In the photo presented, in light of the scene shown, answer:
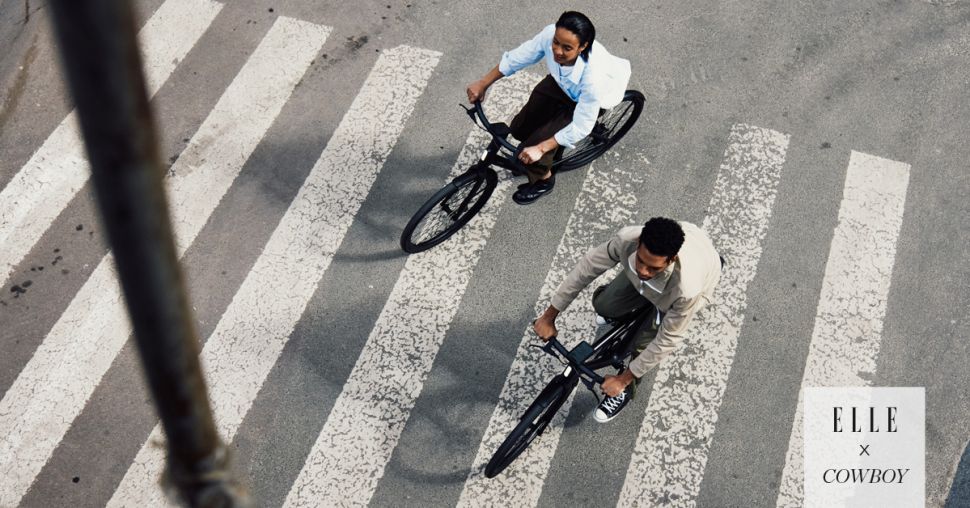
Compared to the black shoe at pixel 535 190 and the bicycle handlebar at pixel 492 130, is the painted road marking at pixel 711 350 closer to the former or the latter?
the black shoe at pixel 535 190

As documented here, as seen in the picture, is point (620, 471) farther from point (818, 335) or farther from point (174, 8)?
point (174, 8)

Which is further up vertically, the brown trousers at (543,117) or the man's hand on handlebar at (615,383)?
the brown trousers at (543,117)

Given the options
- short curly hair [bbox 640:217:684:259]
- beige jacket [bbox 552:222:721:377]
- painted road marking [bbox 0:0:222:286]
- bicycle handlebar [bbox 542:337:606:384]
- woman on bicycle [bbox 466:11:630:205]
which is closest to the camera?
short curly hair [bbox 640:217:684:259]

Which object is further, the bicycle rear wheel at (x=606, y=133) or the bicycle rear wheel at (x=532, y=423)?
the bicycle rear wheel at (x=606, y=133)

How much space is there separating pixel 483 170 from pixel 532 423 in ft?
6.04

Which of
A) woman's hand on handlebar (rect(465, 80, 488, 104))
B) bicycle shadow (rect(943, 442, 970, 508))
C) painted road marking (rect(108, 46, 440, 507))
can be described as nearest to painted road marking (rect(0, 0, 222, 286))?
painted road marking (rect(108, 46, 440, 507))

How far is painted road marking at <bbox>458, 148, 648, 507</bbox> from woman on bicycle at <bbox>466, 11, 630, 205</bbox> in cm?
Answer: 65

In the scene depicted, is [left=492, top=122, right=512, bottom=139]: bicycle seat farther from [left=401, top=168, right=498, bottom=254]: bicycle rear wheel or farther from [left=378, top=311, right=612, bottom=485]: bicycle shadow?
[left=378, top=311, right=612, bottom=485]: bicycle shadow

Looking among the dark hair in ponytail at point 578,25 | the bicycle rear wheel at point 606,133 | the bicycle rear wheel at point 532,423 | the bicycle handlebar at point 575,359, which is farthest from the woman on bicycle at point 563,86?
the bicycle rear wheel at point 532,423

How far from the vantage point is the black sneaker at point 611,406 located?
20.1 feet

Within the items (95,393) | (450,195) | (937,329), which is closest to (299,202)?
(450,195)

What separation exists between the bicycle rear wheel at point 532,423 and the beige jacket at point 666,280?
1.62ft

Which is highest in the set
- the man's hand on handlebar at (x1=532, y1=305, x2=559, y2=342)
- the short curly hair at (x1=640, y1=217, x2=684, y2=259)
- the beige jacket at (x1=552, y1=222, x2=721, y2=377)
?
the short curly hair at (x1=640, y1=217, x2=684, y2=259)

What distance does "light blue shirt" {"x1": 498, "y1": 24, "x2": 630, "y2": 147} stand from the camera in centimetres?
593
